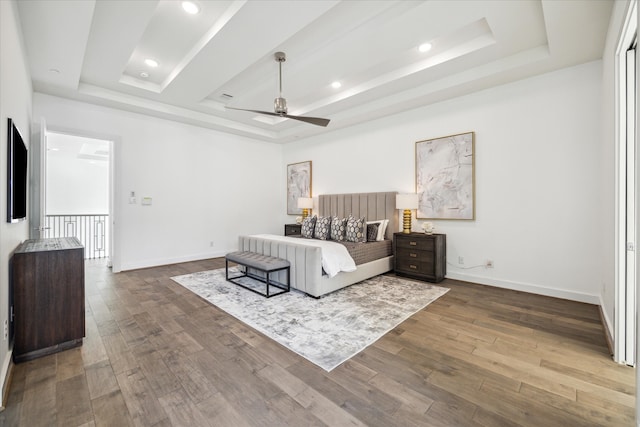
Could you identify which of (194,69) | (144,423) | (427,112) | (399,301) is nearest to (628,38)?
(427,112)

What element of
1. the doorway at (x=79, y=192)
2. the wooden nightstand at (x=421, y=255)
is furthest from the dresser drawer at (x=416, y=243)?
the doorway at (x=79, y=192)

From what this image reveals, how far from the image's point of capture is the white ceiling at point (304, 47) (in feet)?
8.39

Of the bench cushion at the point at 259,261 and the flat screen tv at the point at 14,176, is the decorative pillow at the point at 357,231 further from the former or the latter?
the flat screen tv at the point at 14,176

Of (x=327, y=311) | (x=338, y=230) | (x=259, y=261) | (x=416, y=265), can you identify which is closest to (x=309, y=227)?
(x=338, y=230)

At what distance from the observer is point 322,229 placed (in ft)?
16.0

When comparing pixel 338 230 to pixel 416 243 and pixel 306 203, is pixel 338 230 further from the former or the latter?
pixel 306 203

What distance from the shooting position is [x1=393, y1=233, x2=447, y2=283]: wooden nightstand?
13.4 ft

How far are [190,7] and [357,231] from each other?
3.51 meters

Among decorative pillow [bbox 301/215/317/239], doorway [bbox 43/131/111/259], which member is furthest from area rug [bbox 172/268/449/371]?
doorway [bbox 43/131/111/259]

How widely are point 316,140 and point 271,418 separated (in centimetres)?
575

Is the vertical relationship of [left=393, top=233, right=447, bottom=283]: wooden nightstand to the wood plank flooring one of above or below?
above

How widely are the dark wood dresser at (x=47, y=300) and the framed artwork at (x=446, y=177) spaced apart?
Answer: 449cm

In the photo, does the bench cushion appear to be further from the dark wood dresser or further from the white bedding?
the dark wood dresser

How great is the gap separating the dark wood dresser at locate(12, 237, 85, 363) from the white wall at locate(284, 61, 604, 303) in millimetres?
4482
